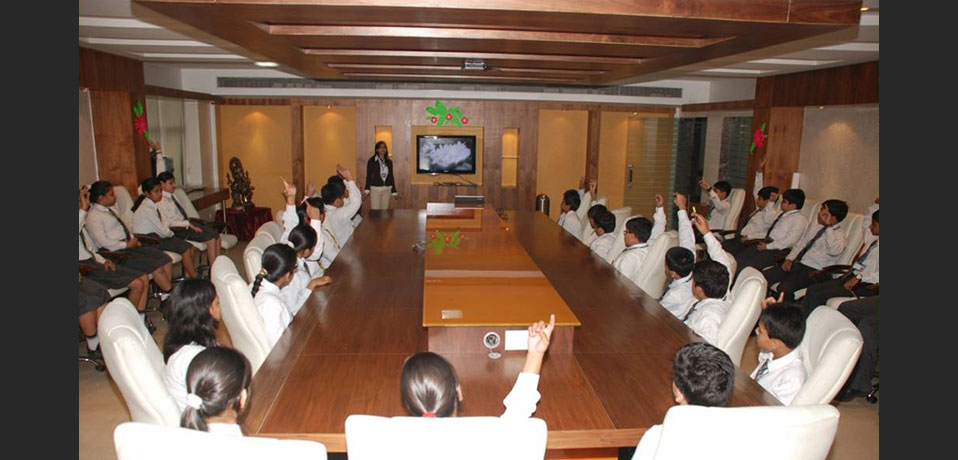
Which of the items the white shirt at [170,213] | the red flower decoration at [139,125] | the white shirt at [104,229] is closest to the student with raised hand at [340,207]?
the white shirt at [170,213]

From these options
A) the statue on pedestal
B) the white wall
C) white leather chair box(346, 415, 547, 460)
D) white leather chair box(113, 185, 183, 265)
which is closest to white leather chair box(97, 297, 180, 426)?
white leather chair box(346, 415, 547, 460)

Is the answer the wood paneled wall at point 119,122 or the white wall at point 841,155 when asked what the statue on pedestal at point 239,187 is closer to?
the wood paneled wall at point 119,122

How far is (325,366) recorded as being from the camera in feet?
8.61

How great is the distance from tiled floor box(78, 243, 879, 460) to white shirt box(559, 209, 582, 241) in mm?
2241

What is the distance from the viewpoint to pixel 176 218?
6.73 m

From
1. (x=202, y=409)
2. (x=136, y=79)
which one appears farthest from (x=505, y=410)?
(x=136, y=79)

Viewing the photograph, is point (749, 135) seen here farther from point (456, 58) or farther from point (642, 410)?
point (642, 410)

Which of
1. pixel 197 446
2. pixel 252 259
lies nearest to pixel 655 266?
pixel 252 259

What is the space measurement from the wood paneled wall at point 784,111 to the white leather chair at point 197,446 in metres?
6.95

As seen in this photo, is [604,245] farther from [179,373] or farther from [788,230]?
[179,373]

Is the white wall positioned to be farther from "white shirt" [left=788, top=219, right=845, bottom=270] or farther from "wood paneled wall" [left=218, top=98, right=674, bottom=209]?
"wood paneled wall" [left=218, top=98, right=674, bottom=209]

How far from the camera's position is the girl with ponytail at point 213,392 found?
6.44ft

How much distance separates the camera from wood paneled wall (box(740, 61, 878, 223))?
276 inches

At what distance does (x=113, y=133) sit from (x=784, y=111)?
7931 millimetres
